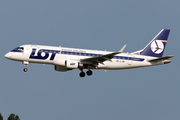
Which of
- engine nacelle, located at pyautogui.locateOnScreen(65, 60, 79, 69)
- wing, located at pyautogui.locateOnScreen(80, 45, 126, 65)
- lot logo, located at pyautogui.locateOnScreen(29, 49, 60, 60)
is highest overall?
lot logo, located at pyautogui.locateOnScreen(29, 49, 60, 60)

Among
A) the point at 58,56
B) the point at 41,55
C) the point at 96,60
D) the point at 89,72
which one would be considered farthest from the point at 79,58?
the point at 41,55

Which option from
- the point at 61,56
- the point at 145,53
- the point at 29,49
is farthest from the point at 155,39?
the point at 29,49

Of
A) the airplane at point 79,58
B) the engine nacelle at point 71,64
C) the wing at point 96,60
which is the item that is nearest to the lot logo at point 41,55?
the airplane at point 79,58

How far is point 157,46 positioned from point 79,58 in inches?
637

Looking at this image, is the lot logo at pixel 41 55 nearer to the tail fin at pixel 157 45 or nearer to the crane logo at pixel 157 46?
the tail fin at pixel 157 45

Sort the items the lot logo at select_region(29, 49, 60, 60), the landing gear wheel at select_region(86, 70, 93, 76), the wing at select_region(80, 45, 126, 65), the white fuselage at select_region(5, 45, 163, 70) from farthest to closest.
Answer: the landing gear wheel at select_region(86, 70, 93, 76) → the white fuselage at select_region(5, 45, 163, 70) → the lot logo at select_region(29, 49, 60, 60) → the wing at select_region(80, 45, 126, 65)

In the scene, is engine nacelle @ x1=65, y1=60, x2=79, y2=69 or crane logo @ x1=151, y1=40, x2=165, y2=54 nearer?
engine nacelle @ x1=65, y1=60, x2=79, y2=69

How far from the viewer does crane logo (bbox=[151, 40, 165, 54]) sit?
64250 millimetres

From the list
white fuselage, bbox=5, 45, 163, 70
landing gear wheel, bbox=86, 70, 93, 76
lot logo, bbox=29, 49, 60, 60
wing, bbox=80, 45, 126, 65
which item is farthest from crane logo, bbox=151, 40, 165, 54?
lot logo, bbox=29, 49, 60, 60

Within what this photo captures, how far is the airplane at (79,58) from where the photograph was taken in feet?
184

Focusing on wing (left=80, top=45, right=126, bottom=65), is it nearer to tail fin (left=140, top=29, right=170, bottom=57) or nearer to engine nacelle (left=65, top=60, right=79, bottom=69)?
engine nacelle (left=65, top=60, right=79, bottom=69)

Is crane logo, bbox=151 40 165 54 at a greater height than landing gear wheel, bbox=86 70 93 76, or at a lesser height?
greater

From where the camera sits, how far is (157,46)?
64812 millimetres

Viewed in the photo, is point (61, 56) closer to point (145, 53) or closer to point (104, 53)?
point (104, 53)
